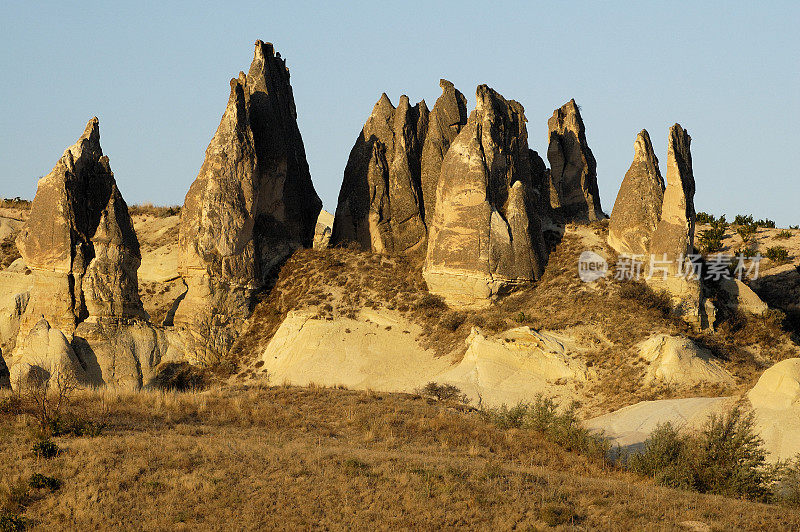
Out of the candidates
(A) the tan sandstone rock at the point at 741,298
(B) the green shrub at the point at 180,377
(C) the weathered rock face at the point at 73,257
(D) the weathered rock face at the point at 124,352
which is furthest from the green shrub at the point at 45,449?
(A) the tan sandstone rock at the point at 741,298

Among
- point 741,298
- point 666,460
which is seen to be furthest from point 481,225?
point 666,460

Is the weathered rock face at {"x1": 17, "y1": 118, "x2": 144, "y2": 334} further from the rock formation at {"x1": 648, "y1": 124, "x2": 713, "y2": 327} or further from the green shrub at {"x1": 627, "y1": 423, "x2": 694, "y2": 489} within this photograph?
the green shrub at {"x1": 627, "y1": 423, "x2": 694, "y2": 489}

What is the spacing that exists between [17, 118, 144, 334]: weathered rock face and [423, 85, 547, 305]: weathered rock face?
1070cm

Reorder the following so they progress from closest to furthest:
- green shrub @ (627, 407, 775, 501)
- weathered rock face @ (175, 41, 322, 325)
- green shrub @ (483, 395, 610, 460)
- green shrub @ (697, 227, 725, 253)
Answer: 1. green shrub @ (627, 407, 775, 501)
2. green shrub @ (483, 395, 610, 460)
3. weathered rock face @ (175, 41, 322, 325)
4. green shrub @ (697, 227, 725, 253)

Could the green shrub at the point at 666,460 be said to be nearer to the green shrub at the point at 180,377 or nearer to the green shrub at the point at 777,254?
the green shrub at the point at 180,377

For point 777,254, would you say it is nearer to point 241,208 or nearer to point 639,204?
point 639,204

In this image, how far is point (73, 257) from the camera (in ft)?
107

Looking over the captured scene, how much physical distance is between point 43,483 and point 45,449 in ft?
5.20

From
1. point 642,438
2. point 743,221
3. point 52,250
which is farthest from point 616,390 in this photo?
point 743,221

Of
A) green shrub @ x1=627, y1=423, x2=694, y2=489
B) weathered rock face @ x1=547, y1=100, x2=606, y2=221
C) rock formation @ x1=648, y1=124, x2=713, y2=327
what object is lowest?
green shrub @ x1=627, y1=423, x2=694, y2=489

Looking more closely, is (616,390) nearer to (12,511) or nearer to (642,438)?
(642,438)

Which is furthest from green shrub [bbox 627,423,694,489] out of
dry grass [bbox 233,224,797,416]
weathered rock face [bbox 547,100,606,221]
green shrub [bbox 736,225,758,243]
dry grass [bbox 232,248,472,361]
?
green shrub [bbox 736,225,758,243]

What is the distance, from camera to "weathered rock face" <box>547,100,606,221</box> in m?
45.4

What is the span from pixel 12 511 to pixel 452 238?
20.3 m
